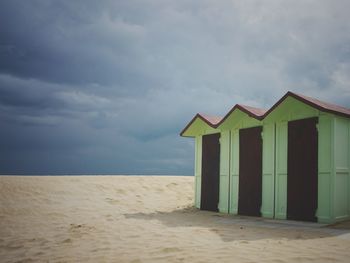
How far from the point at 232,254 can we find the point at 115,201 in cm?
1096

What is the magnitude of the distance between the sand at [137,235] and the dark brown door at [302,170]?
70 cm

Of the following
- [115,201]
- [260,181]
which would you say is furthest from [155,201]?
[260,181]

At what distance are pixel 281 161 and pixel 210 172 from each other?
3.72m

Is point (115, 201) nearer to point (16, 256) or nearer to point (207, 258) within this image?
point (16, 256)

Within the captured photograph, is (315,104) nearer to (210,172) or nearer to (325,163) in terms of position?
(325,163)

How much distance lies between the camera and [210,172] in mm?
14312

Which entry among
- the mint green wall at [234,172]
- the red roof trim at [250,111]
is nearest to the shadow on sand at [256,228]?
the mint green wall at [234,172]

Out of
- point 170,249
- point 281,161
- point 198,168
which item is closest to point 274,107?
point 281,161

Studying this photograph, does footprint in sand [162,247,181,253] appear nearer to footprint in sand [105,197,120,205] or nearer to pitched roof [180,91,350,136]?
pitched roof [180,91,350,136]

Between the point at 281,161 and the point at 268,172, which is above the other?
the point at 281,161

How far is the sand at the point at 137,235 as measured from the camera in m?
6.06

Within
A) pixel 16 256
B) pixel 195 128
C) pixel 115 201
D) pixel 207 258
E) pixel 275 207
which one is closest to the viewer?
pixel 207 258

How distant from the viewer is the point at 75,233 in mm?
8742

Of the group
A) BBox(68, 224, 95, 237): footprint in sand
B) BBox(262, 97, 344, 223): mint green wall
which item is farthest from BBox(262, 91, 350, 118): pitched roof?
BBox(68, 224, 95, 237): footprint in sand
